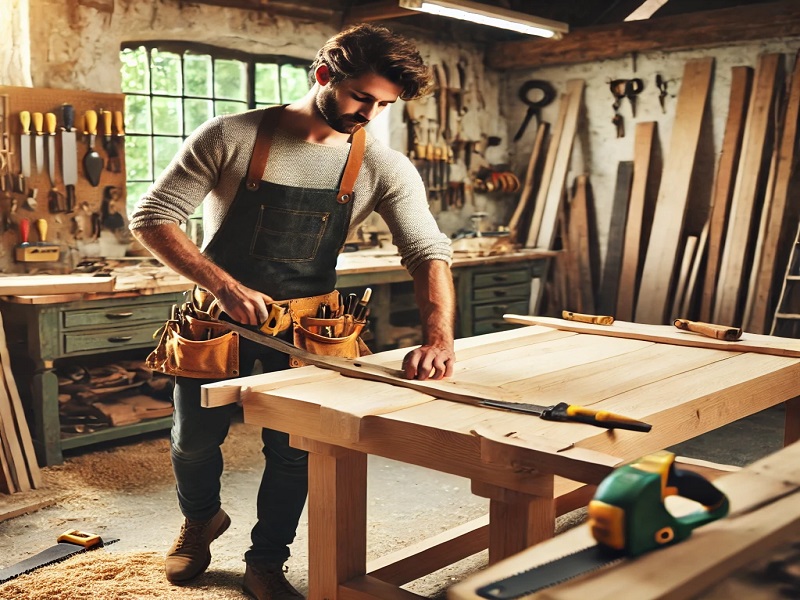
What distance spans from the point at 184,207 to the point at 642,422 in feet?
5.39

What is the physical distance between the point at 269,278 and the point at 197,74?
12.1ft

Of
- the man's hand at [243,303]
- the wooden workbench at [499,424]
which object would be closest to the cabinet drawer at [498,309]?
the wooden workbench at [499,424]

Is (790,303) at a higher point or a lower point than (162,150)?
lower

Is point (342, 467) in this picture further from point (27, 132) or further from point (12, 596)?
point (27, 132)

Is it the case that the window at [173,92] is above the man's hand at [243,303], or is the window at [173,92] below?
above

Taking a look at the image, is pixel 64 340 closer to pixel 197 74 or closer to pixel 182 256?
pixel 182 256

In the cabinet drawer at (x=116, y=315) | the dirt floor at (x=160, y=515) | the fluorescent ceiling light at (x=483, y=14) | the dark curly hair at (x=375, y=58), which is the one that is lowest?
the dirt floor at (x=160, y=515)

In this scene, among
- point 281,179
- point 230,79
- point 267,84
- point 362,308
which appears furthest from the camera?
point 267,84

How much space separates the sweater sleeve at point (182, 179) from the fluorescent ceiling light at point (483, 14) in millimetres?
2477

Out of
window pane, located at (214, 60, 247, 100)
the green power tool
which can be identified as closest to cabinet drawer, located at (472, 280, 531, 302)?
window pane, located at (214, 60, 247, 100)

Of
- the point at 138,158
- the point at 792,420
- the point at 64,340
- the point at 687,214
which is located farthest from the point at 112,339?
the point at 687,214

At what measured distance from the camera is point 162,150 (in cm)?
622

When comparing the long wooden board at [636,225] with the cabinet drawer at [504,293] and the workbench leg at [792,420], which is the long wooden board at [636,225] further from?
the workbench leg at [792,420]

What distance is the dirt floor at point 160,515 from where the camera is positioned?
3316mm
